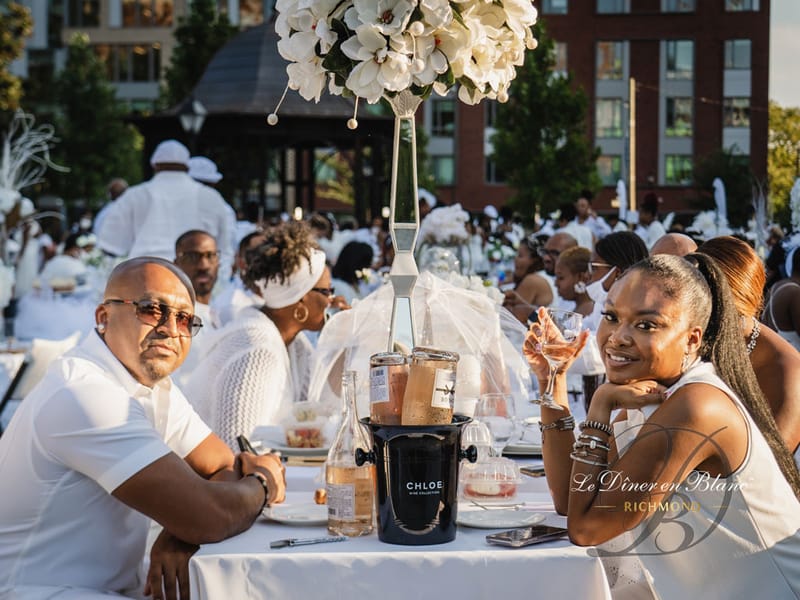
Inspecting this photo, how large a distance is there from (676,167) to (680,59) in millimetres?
4599

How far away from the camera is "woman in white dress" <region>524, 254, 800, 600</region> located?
257 cm

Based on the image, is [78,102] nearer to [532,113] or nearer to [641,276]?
[532,113]

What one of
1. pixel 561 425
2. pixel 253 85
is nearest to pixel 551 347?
pixel 561 425

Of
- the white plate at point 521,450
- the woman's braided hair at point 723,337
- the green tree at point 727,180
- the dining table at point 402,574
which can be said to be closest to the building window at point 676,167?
the green tree at point 727,180

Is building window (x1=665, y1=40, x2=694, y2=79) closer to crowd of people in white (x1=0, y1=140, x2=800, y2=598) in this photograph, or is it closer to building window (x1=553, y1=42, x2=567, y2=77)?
Result: building window (x1=553, y1=42, x2=567, y2=77)

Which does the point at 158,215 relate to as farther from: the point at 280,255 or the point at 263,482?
the point at 263,482

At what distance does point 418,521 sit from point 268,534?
0.43 m

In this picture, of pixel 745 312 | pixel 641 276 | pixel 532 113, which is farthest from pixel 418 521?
pixel 532 113

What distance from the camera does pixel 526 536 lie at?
8.55 ft

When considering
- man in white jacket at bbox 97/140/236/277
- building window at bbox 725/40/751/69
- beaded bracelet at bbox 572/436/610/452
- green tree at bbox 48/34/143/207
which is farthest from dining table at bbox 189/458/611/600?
building window at bbox 725/40/751/69

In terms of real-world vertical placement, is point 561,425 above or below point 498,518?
above

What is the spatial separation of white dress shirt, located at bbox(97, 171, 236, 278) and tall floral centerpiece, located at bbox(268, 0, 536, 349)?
6.45 metres

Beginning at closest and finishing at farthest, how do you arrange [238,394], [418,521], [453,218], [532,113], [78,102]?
1. [418,521]
2. [238,394]
3. [453,218]
4. [532,113]
5. [78,102]

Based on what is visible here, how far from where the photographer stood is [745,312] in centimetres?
359
